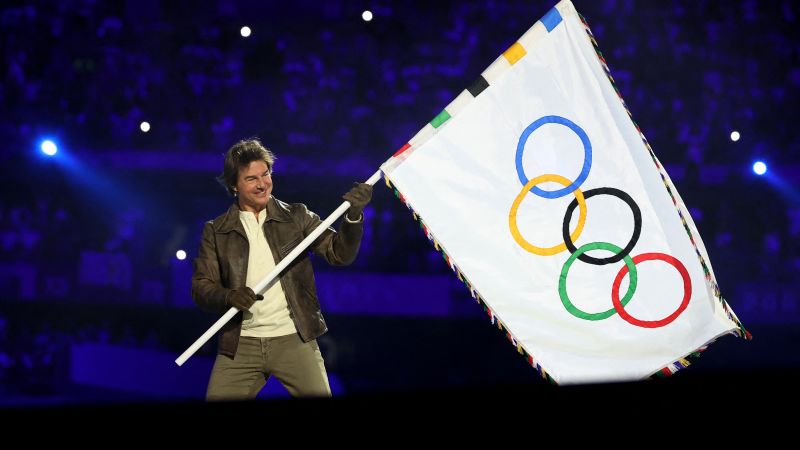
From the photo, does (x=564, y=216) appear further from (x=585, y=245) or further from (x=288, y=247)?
(x=288, y=247)

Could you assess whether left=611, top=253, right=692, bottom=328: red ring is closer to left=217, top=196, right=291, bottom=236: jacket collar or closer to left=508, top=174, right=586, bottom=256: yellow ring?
left=508, top=174, right=586, bottom=256: yellow ring

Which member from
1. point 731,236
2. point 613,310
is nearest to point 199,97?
point 731,236

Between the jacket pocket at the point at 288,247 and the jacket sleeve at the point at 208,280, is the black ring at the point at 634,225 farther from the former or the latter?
the jacket sleeve at the point at 208,280

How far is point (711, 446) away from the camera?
4.33ft

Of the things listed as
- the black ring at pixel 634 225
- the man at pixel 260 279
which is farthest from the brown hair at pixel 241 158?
the black ring at pixel 634 225

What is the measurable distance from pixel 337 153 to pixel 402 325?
1840mm

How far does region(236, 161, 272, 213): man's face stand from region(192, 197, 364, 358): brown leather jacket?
2.0 inches

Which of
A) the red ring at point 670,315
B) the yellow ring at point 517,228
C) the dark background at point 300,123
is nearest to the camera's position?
the red ring at point 670,315

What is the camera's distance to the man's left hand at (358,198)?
3.35 m

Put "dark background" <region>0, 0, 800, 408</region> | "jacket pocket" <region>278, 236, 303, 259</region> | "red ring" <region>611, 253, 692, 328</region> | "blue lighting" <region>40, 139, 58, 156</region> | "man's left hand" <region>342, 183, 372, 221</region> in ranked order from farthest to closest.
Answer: "blue lighting" <region>40, 139, 58, 156</region> → "dark background" <region>0, 0, 800, 408</region> → "jacket pocket" <region>278, 236, 303, 259</region> → "man's left hand" <region>342, 183, 372, 221</region> → "red ring" <region>611, 253, 692, 328</region>

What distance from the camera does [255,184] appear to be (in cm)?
351

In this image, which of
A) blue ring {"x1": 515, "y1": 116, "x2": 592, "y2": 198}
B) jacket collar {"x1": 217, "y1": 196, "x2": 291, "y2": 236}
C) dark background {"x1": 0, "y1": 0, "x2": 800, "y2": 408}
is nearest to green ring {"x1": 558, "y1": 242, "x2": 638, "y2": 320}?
blue ring {"x1": 515, "y1": 116, "x2": 592, "y2": 198}

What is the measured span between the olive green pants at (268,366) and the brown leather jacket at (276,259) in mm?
44

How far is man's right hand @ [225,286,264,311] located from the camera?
10.6 ft
